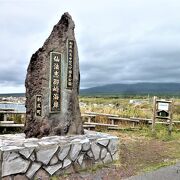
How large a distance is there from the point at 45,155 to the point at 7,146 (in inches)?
26.2

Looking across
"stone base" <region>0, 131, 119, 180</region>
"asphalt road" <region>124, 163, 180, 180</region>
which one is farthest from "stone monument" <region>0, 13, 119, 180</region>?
"asphalt road" <region>124, 163, 180, 180</region>

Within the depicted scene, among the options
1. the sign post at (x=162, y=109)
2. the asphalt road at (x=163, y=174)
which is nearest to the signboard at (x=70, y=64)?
the asphalt road at (x=163, y=174)

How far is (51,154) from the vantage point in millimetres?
5625

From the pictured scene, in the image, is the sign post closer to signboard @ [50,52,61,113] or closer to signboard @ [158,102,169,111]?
signboard @ [158,102,169,111]

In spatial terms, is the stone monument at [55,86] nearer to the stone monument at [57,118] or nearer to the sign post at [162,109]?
the stone monument at [57,118]

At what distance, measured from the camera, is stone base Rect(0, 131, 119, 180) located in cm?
519

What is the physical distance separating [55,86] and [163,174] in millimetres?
2706

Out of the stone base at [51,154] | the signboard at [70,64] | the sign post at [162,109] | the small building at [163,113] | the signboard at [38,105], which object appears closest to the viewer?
the stone base at [51,154]

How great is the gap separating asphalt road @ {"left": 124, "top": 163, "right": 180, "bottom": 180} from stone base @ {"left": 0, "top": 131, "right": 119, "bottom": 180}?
41.5 inches

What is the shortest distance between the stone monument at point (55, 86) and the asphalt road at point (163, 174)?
1825 mm

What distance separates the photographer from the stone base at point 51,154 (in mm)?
5191

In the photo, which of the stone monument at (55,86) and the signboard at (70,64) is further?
the signboard at (70,64)

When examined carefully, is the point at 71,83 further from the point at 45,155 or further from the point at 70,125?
the point at 45,155

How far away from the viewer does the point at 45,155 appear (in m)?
5.53
